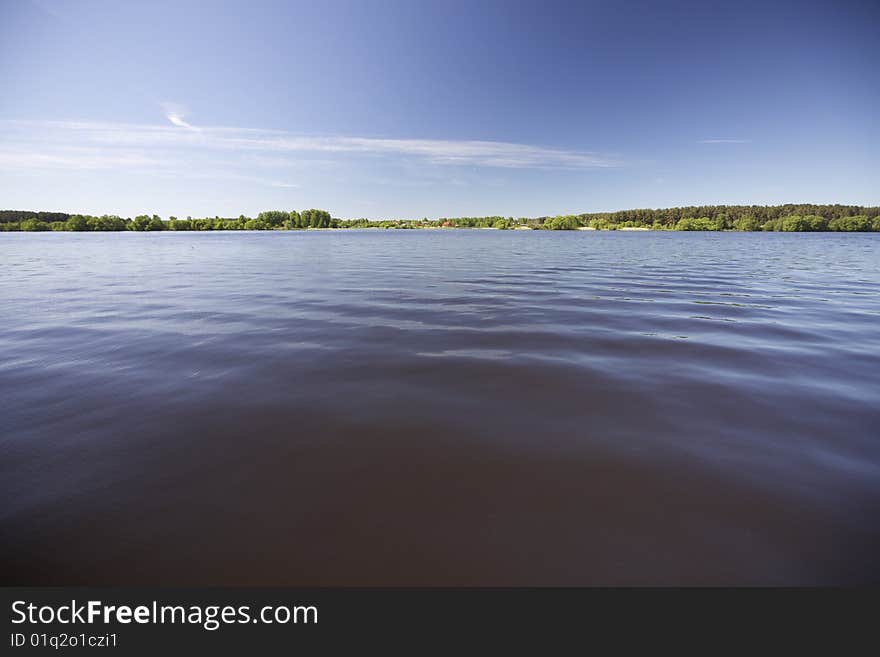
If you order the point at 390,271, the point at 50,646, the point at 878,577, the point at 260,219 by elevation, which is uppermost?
the point at 260,219

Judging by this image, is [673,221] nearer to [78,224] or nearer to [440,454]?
[440,454]

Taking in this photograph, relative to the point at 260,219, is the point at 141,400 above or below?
below

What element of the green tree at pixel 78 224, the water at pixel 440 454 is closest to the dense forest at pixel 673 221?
the green tree at pixel 78 224

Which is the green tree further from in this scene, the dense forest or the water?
the water

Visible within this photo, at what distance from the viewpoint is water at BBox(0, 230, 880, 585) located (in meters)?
2.65

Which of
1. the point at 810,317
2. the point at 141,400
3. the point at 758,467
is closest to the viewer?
the point at 758,467

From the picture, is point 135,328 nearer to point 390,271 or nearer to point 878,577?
point 878,577

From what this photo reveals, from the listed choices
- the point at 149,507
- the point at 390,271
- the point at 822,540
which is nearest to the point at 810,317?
the point at 822,540

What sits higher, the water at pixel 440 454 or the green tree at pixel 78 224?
the green tree at pixel 78 224

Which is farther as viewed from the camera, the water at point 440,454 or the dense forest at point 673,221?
the dense forest at point 673,221

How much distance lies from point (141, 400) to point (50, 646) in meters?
3.19

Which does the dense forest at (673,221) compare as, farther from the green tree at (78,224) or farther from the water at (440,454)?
the water at (440,454)

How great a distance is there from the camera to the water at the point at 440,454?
2.65m

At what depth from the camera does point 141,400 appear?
16.8 feet
